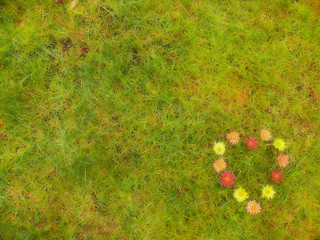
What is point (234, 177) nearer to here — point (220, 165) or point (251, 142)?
point (220, 165)

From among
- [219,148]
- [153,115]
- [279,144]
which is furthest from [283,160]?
[153,115]

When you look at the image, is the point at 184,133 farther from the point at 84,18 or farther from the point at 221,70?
the point at 84,18

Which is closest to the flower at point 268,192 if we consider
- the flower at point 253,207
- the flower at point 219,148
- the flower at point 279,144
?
the flower at point 253,207

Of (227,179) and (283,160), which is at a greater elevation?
(283,160)

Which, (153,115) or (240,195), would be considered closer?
(240,195)

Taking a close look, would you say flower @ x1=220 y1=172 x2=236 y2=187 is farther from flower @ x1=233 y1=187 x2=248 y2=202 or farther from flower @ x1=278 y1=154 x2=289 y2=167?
flower @ x1=278 y1=154 x2=289 y2=167

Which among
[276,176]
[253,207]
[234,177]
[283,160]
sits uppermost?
[283,160]

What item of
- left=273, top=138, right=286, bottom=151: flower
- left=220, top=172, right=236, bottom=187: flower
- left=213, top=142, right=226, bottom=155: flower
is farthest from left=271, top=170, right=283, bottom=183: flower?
left=213, top=142, right=226, bottom=155: flower

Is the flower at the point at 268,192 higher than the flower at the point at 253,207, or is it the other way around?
the flower at the point at 268,192

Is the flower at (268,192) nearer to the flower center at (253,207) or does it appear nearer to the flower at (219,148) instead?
the flower center at (253,207)
